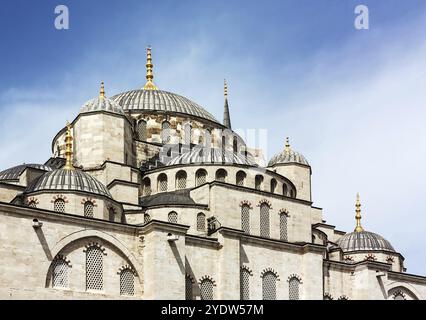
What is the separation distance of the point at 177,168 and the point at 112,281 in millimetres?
8447

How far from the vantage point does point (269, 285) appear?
36219mm

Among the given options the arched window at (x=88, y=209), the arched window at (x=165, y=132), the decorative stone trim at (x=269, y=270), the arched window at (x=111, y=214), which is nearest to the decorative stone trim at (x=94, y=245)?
the arched window at (x=88, y=209)

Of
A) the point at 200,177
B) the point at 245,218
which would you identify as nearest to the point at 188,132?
the point at 200,177

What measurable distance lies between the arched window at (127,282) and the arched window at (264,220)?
22.0ft

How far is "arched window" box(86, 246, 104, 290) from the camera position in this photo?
107ft

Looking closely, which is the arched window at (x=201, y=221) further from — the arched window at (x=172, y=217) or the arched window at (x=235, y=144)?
the arched window at (x=235, y=144)

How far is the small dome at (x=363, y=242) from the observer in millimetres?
44219

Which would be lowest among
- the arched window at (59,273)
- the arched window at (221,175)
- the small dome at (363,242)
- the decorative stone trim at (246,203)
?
the arched window at (59,273)

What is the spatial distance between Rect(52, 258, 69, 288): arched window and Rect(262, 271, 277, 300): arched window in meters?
7.67

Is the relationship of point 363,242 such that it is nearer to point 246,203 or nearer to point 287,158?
point 287,158

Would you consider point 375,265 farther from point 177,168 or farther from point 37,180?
point 37,180

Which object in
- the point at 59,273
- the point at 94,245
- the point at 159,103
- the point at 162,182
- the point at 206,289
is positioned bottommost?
the point at 206,289

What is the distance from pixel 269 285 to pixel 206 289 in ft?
8.93

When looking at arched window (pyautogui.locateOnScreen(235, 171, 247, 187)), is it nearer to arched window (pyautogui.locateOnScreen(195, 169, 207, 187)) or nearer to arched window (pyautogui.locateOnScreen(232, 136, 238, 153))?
arched window (pyautogui.locateOnScreen(195, 169, 207, 187))
